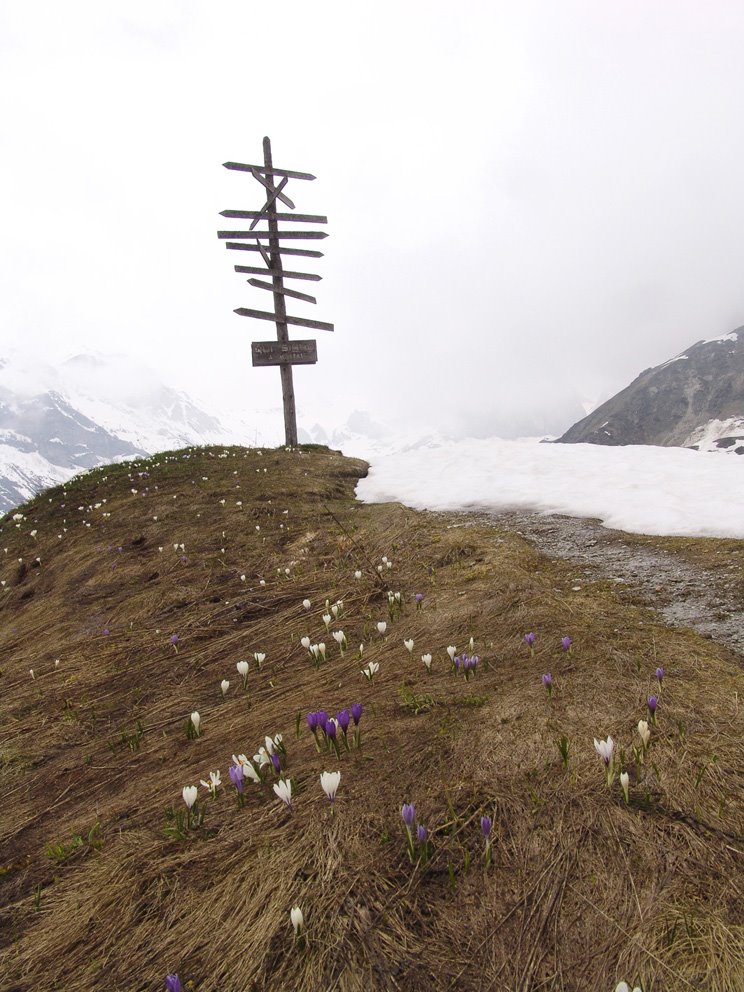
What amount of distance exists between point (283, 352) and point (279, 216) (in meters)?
4.72

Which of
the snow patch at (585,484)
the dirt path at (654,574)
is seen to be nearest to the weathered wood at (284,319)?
the snow patch at (585,484)

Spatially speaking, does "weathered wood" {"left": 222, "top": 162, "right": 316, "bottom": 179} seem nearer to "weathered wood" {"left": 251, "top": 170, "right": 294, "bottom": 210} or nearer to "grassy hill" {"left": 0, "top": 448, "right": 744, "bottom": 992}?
"weathered wood" {"left": 251, "top": 170, "right": 294, "bottom": 210}

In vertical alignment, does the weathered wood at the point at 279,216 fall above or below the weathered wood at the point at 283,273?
above

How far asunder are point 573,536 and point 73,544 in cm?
815

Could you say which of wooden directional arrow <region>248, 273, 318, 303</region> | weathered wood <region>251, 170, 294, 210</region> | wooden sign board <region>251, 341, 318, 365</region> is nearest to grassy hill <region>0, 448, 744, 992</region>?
wooden sign board <region>251, 341, 318, 365</region>

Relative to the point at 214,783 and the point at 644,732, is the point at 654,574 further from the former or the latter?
the point at 214,783

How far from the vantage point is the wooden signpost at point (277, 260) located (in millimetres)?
16672

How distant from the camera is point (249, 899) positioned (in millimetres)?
1913

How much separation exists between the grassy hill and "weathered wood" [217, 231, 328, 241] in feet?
50.4

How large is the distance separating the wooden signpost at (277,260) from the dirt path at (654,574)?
11804mm

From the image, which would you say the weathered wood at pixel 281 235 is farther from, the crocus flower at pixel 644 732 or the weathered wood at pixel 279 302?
the crocus flower at pixel 644 732

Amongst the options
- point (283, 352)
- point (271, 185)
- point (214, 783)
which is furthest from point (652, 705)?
point (271, 185)

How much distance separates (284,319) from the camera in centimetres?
1691

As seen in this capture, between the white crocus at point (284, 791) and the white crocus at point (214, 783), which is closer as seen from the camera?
the white crocus at point (284, 791)
